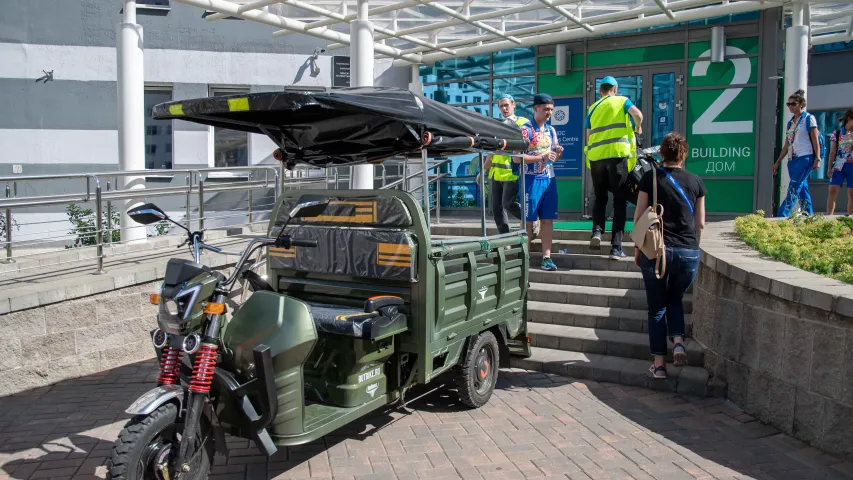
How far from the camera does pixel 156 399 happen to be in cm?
356

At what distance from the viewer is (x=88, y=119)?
14.4 meters

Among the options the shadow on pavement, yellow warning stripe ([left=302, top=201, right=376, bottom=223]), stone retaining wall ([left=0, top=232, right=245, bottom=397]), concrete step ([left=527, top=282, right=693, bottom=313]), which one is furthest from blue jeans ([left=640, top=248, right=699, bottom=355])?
stone retaining wall ([left=0, top=232, right=245, bottom=397])

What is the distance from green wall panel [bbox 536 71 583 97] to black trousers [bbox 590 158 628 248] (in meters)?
5.68

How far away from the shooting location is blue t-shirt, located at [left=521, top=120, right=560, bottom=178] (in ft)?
25.8

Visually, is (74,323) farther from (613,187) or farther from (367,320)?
(613,187)

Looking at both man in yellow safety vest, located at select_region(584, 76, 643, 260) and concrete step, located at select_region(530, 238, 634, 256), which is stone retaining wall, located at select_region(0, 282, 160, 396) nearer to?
concrete step, located at select_region(530, 238, 634, 256)

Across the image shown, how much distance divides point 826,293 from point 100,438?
4802mm

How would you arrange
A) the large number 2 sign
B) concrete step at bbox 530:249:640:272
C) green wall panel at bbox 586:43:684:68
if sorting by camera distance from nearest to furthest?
concrete step at bbox 530:249:640:272 → the large number 2 sign → green wall panel at bbox 586:43:684:68

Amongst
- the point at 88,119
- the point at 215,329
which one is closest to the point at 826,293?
the point at 215,329

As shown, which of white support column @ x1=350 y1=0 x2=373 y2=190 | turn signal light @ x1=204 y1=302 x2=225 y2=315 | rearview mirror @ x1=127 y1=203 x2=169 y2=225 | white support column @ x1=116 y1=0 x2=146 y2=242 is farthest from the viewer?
white support column @ x1=350 y1=0 x2=373 y2=190

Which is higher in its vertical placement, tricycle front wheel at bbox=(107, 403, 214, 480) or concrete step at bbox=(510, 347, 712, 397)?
tricycle front wheel at bbox=(107, 403, 214, 480)

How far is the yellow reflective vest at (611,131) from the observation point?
7816 mm

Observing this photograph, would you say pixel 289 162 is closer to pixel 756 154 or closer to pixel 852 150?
pixel 852 150

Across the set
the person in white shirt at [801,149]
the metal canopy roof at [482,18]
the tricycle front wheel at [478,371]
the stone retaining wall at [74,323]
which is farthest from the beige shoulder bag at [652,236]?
the metal canopy roof at [482,18]
